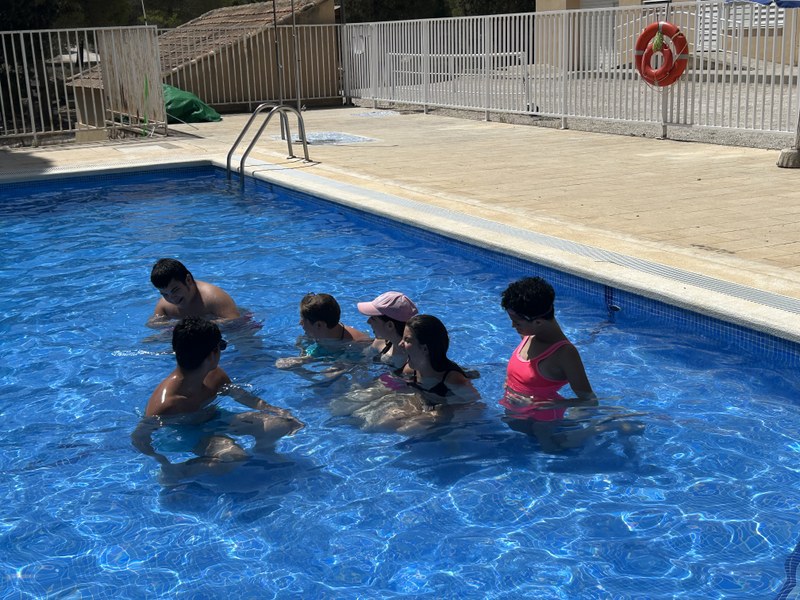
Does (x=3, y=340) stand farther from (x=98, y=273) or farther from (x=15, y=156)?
(x=15, y=156)

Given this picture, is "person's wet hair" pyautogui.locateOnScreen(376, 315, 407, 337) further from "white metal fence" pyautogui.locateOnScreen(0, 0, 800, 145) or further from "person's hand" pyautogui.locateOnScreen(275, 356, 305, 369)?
"white metal fence" pyautogui.locateOnScreen(0, 0, 800, 145)

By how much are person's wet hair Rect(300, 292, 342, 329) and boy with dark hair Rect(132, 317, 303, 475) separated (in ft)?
2.53

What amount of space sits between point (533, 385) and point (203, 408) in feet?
5.39

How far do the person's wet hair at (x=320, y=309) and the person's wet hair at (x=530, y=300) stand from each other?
1.37 metres

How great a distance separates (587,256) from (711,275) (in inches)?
37.9

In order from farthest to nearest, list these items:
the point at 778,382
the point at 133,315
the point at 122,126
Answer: the point at 122,126 → the point at 133,315 → the point at 778,382

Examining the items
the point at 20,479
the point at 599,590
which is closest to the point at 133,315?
the point at 20,479

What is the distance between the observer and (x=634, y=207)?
852 centimetres

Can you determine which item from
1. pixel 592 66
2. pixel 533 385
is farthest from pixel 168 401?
pixel 592 66

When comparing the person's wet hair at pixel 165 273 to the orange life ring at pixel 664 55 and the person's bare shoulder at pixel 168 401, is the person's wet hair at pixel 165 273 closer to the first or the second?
the person's bare shoulder at pixel 168 401

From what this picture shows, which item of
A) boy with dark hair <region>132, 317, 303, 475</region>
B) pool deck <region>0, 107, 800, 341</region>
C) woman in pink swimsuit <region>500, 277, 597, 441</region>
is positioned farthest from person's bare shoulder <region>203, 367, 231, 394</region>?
pool deck <region>0, 107, 800, 341</region>

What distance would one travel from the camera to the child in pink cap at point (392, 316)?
4922 mm

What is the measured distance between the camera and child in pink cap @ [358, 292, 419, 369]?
4922 millimetres

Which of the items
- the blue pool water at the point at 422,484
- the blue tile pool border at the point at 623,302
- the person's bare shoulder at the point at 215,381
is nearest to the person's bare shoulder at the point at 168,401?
the person's bare shoulder at the point at 215,381
